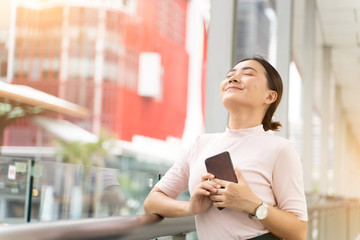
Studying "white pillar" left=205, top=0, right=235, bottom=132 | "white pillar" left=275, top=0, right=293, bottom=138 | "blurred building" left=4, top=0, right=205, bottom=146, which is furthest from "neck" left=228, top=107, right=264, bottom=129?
"blurred building" left=4, top=0, right=205, bottom=146

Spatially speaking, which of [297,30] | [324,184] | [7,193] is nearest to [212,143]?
[7,193]

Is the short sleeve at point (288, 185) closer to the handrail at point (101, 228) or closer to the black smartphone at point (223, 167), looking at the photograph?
the black smartphone at point (223, 167)

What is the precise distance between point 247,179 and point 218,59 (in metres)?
1.46

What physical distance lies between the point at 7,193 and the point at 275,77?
280cm

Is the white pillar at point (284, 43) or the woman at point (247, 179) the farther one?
the white pillar at point (284, 43)

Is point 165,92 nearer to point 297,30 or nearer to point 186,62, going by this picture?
point 186,62

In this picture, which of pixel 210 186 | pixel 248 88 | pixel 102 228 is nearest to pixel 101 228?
pixel 102 228

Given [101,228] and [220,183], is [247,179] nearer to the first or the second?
[220,183]

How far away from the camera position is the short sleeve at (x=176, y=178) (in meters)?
1.31

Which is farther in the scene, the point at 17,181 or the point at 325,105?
the point at 325,105

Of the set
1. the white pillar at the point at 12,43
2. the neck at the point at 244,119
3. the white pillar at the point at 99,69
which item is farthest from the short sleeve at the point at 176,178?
the white pillar at the point at 12,43

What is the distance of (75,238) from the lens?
835mm

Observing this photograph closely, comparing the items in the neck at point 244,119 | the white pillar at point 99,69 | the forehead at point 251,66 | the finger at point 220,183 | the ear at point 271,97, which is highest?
the white pillar at point 99,69

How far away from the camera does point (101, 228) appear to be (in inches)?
36.5
